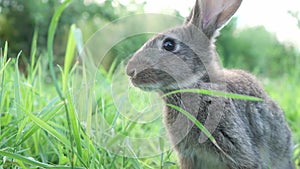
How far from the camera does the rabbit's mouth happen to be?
2283mm

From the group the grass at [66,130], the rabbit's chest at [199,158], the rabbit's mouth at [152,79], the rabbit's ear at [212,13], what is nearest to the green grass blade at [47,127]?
the grass at [66,130]

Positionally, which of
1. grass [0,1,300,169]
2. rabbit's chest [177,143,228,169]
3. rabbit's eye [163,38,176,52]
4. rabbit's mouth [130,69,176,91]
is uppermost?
rabbit's eye [163,38,176,52]

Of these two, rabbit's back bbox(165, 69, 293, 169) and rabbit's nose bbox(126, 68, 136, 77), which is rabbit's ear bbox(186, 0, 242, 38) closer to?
rabbit's back bbox(165, 69, 293, 169)

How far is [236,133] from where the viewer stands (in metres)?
2.40

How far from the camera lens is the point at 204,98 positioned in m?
2.47

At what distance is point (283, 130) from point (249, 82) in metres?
0.39

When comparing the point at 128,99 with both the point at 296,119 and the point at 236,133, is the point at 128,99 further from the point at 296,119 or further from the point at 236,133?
the point at 296,119

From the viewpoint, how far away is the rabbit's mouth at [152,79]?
2283 millimetres

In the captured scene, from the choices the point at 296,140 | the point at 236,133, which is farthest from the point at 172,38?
the point at 296,140

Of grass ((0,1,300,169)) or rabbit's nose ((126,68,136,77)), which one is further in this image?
rabbit's nose ((126,68,136,77))

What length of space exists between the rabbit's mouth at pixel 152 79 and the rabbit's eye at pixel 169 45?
0.18 metres

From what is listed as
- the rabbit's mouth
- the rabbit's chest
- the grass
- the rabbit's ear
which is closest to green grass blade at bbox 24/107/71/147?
the grass

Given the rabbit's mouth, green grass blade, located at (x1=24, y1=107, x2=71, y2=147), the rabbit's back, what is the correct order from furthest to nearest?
1. the rabbit's back
2. the rabbit's mouth
3. green grass blade, located at (x1=24, y1=107, x2=71, y2=147)

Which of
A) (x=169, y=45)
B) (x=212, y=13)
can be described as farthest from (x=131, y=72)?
(x=212, y=13)
